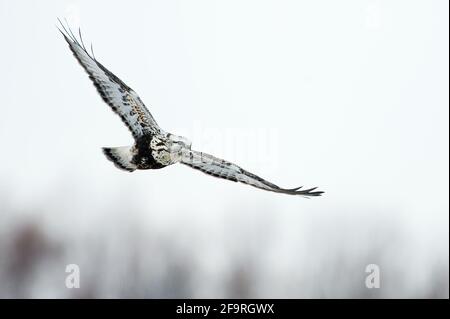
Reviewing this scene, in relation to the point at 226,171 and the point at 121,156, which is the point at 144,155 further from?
the point at 226,171

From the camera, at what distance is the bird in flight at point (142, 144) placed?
12867mm

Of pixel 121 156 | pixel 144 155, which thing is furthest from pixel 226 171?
pixel 121 156

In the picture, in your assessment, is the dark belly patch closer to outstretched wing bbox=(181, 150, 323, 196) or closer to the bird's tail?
the bird's tail

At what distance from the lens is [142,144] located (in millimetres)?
12969

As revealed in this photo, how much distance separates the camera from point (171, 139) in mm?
12898

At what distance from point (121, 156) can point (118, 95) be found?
58 centimetres

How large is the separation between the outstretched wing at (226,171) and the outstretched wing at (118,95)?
0.42 m

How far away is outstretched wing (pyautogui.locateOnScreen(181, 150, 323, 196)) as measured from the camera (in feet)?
42.2

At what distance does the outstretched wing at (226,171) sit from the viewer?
1288cm

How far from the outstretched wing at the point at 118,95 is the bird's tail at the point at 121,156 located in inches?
6.8

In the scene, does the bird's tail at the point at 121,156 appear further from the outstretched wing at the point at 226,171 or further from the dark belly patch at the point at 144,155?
the outstretched wing at the point at 226,171

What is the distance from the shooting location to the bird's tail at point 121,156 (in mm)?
12891
